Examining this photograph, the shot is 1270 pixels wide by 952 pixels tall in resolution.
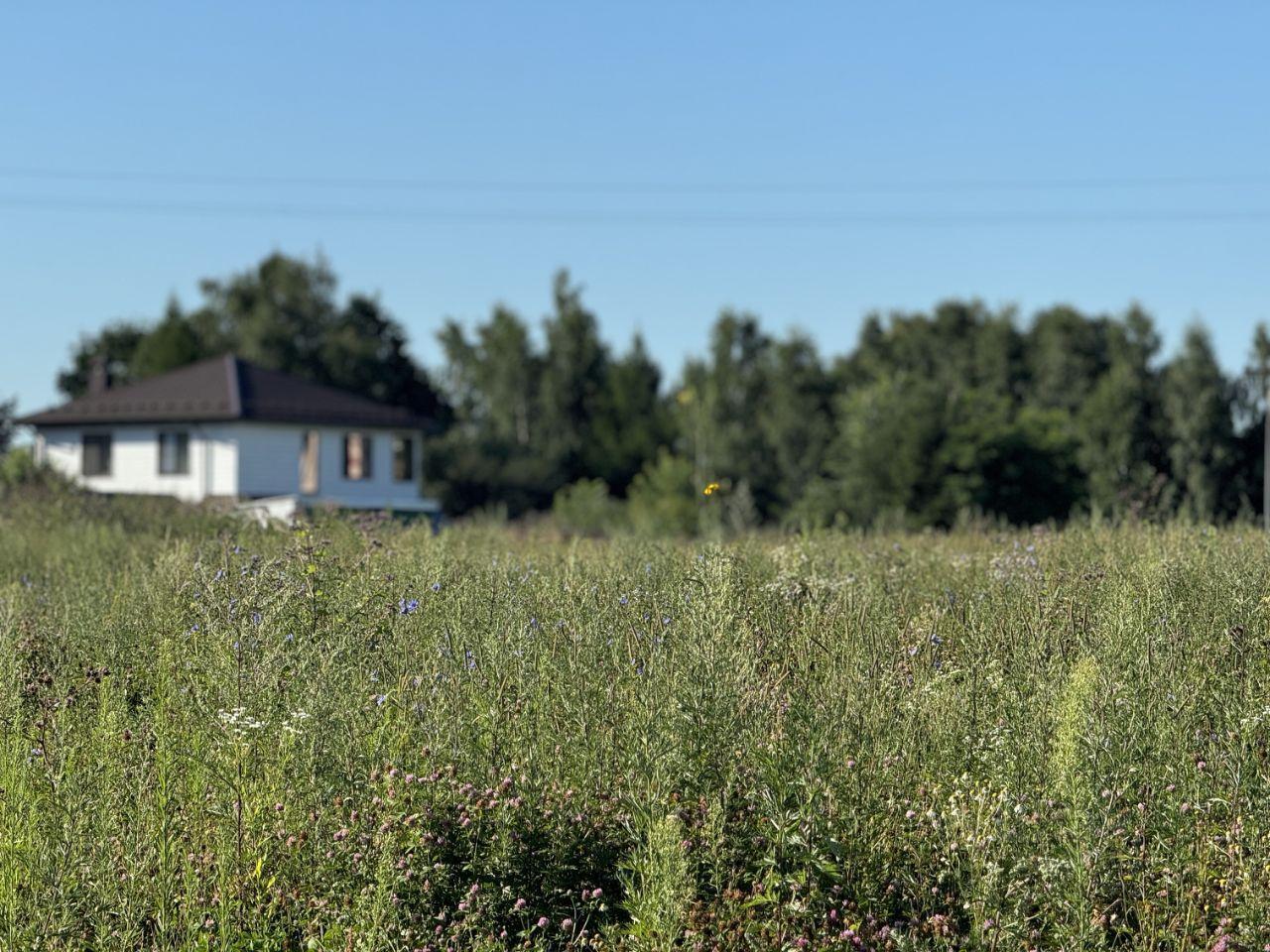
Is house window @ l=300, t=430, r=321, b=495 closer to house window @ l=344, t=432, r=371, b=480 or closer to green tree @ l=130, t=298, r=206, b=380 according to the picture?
house window @ l=344, t=432, r=371, b=480

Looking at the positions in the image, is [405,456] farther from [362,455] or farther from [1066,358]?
[1066,358]

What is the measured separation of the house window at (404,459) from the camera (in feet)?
160

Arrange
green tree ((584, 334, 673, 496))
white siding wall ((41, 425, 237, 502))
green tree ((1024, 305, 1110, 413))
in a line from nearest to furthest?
white siding wall ((41, 425, 237, 502)) → green tree ((1024, 305, 1110, 413)) → green tree ((584, 334, 673, 496))

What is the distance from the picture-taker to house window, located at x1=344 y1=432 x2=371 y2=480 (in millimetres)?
47906

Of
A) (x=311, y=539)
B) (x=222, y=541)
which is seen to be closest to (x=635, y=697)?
(x=311, y=539)

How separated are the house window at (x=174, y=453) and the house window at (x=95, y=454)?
250cm

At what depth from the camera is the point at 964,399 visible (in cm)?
4297

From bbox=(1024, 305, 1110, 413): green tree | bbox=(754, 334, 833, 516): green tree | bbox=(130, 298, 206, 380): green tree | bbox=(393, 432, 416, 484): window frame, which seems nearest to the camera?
bbox=(393, 432, 416, 484): window frame

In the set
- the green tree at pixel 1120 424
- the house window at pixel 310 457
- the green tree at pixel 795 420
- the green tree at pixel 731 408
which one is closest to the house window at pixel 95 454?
the house window at pixel 310 457

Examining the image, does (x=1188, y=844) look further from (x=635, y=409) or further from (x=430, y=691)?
(x=635, y=409)

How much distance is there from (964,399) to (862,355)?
23.1 metres

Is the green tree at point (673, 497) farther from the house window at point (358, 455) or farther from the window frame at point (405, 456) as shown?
the house window at point (358, 455)

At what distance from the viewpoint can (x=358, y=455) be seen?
157 ft

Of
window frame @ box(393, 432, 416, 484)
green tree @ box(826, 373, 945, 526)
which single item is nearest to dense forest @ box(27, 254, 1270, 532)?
green tree @ box(826, 373, 945, 526)
